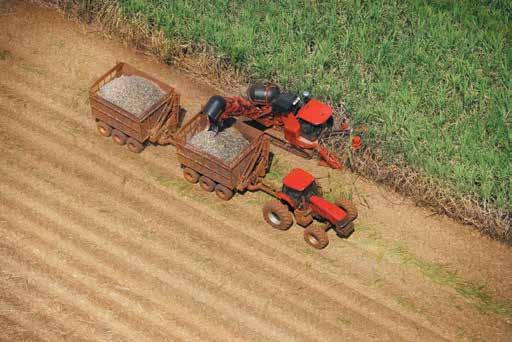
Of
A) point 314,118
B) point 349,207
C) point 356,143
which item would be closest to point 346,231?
point 349,207

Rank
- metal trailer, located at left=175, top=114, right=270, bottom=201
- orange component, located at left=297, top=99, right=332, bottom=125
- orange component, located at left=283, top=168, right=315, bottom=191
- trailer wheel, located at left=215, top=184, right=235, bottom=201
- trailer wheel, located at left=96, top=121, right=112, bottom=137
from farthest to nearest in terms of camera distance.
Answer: trailer wheel, located at left=96, top=121, right=112, bottom=137
orange component, located at left=297, top=99, right=332, bottom=125
trailer wheel, located at left=215, top=184, right=235, bottom=201
metal trailer, located at left=175, top=114, right=270, bottom=201
orange component, located at left=283, top=168, right=315, bottom=191

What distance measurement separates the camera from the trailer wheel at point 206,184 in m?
12.9

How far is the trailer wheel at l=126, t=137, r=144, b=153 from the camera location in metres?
13.5

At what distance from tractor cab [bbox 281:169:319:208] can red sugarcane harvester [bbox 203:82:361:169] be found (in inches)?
54.6

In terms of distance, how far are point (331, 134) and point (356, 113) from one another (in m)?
0.73

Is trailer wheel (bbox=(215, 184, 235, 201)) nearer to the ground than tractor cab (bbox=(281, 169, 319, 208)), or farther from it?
nearer to the ground

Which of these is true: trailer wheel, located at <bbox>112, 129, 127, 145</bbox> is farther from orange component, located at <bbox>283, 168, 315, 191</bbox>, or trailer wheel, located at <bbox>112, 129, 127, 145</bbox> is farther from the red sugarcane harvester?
orange component, located at <bbox>283, 168, 315, 191</bbox>

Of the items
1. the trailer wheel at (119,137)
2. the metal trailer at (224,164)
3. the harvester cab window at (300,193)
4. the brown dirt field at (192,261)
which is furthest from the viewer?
the trailer wheel at (119,137)

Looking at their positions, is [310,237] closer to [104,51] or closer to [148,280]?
[148,280]

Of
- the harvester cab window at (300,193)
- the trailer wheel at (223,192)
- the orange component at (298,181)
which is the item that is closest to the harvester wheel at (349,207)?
the harvester cab window at (300,193)

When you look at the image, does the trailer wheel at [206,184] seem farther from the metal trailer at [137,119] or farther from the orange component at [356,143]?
the orange component at [356,143]

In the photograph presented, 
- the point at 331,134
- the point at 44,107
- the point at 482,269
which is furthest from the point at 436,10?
the point at 44,107

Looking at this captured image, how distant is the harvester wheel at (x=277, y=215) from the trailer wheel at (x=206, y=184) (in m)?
1.24

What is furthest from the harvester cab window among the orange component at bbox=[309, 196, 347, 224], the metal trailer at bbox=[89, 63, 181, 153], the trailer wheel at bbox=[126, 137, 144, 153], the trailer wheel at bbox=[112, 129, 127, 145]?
the trailer wheel at bbox=[112, 129, 127, 145]
